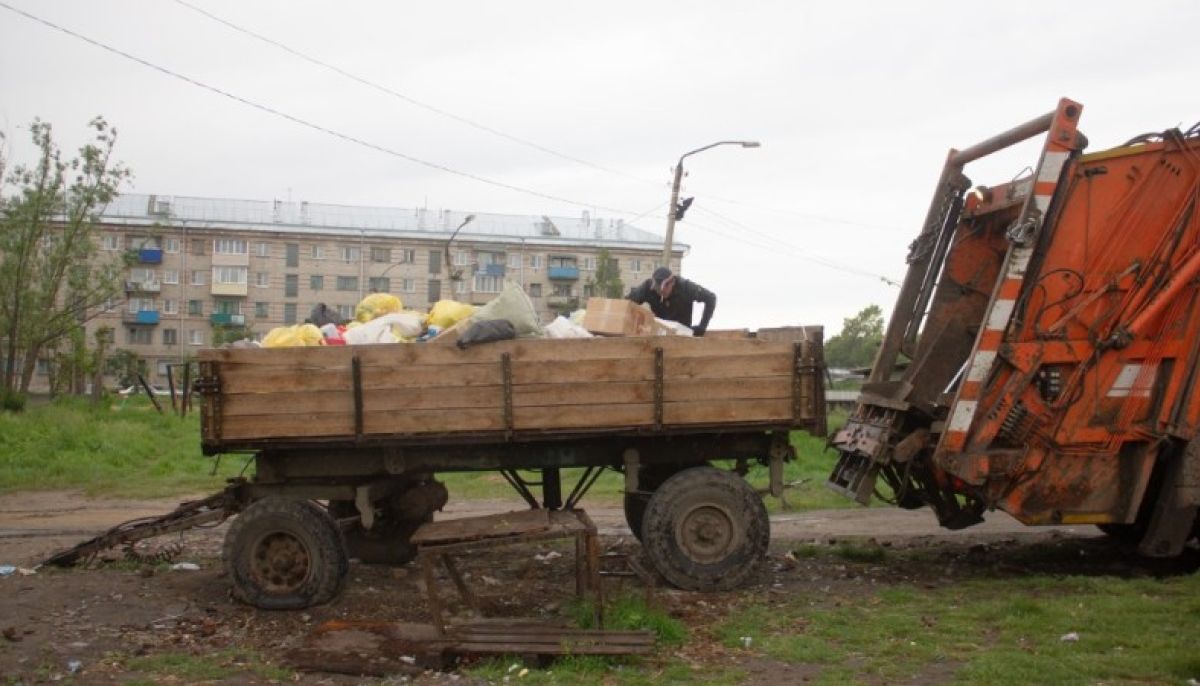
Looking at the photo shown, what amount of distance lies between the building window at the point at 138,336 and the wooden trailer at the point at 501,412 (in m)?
59.9

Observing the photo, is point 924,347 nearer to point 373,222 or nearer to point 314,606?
point 314,606

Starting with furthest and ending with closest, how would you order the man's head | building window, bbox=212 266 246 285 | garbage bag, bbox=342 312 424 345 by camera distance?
building window, bbox=212 266 246 285
the man's head
garbage bag, bbox=342 312 424 345

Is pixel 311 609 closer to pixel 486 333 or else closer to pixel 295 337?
pixel 295 337

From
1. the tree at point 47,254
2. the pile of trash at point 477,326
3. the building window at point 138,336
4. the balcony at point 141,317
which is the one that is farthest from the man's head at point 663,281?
the building window at point 138,336

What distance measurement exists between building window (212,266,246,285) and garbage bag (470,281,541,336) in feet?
182

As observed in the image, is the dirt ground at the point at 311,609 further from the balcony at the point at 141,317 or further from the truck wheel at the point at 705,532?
the balcony at the point at 141,317

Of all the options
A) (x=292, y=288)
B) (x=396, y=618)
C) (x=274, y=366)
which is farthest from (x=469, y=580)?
(x=292, y=288)

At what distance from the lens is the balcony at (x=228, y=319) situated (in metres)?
59.7

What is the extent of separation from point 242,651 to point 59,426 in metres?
15.0

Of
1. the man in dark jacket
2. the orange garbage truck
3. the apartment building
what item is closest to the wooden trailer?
the orange garbage truck

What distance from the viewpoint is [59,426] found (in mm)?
19141

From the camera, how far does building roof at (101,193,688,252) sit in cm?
5231

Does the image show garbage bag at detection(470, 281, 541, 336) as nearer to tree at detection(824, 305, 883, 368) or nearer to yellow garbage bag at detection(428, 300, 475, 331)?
yellow garbage bag at detection(428, 300, 475, 331)

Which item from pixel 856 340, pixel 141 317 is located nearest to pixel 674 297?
pixel 856 340
